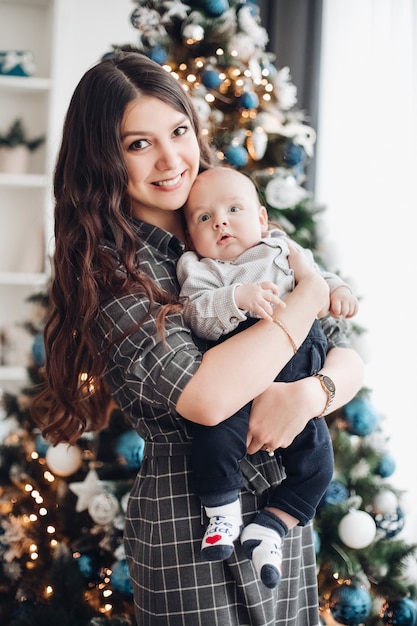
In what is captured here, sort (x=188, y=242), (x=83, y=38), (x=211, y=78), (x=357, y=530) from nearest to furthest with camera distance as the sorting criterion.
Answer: (x=188, y=242) < (x=357, y=530) < (x=211, y=78) < (x=83, y=38)

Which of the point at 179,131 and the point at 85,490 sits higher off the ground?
the point at 179,131

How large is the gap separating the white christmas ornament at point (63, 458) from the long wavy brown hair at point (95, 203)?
845mm

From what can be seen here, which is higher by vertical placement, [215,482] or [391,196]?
[391,196]

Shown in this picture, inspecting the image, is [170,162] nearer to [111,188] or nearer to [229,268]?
[111,188]

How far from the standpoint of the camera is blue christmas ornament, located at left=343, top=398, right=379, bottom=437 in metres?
2.26

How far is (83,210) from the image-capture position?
4.75 feet

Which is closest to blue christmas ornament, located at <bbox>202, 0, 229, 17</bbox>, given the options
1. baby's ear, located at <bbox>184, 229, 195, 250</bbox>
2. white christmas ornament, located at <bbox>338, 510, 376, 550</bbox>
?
baby's ear, located at <bbox>184, 229, 195, 250</bbox>

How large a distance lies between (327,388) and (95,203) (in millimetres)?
595

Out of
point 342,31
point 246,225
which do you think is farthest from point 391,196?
point 246,225

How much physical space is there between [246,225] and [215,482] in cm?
56

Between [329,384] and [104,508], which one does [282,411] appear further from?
[104,508]

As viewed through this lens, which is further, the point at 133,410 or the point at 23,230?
the point at 23,230

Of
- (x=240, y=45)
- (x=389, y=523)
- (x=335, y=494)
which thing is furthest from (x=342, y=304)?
(x=240, y=45)

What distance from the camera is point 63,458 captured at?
2328 mm
